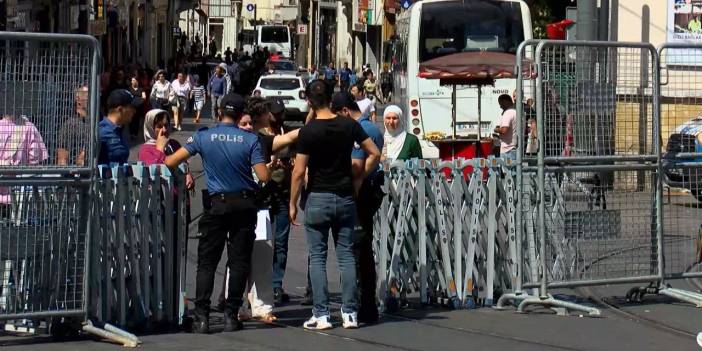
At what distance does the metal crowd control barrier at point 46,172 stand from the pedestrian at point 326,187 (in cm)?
158

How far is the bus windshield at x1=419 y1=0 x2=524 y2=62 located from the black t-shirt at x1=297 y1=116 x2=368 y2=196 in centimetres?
1686

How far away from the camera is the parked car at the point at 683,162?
11461mm

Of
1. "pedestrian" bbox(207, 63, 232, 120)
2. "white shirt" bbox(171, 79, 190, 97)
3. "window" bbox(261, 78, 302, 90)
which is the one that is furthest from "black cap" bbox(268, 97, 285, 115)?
"window" bbox(261, 78, 302, 90)

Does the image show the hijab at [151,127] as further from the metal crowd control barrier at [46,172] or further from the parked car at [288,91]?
the parked car at [288,91]

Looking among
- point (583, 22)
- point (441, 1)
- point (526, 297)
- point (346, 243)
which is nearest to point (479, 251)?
point (526, 297)

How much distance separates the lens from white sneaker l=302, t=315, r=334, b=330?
10.1m

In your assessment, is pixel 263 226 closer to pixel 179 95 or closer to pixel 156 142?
pixel 156 142

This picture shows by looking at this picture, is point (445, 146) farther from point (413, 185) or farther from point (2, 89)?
point (2, 89)

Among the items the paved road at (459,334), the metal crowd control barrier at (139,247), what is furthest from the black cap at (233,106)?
the paved road at (459,334)

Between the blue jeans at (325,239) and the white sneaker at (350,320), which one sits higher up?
the blue jeans at (325,239)

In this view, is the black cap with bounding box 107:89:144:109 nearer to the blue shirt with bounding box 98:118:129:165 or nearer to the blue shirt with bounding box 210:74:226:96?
the blue shirt with bounding box 98:118:129:165

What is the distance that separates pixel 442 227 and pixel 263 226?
1564 mm

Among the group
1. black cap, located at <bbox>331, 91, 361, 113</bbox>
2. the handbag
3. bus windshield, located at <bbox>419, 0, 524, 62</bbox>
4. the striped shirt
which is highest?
bus windshield, located at <bbox>419, 0, 524, 62</bbox>

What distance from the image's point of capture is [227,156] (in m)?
9.76
